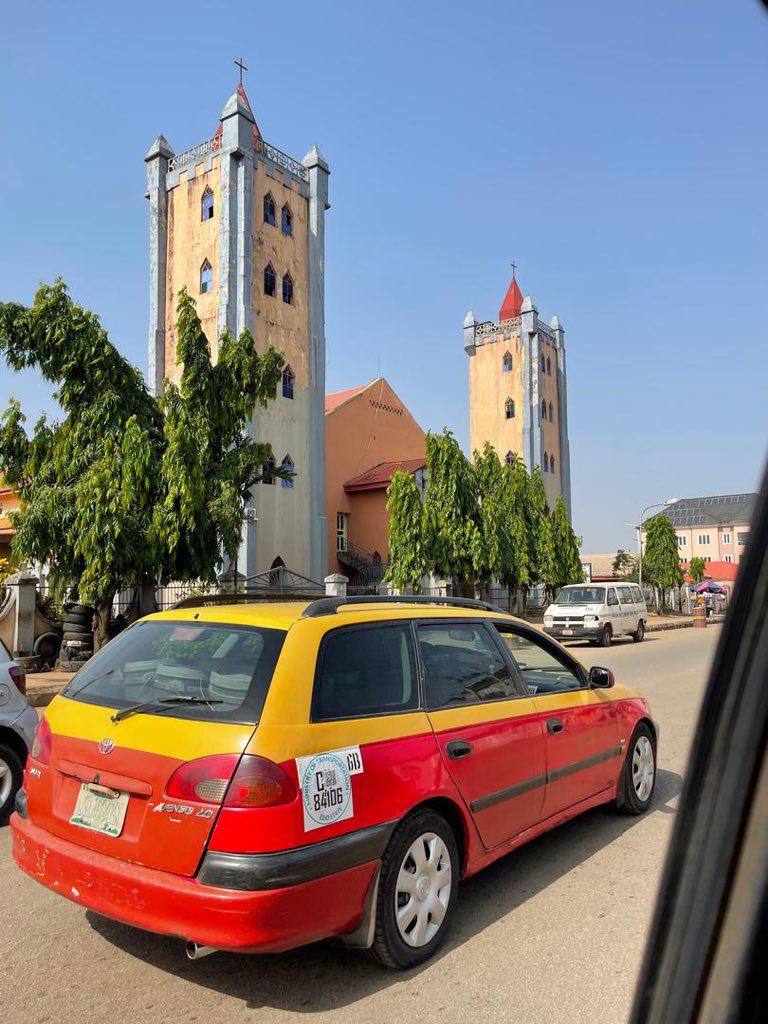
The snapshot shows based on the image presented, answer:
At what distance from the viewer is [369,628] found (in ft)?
12.8

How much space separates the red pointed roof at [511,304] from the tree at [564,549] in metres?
18.6

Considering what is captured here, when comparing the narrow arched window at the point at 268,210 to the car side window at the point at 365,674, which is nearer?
the car side window at the point at 365,674

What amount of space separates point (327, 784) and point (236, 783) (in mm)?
375

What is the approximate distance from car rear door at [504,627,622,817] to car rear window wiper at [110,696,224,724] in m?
2.03

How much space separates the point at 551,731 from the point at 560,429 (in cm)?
4484

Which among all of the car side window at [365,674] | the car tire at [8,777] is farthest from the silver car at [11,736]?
the car side window at [365,674]

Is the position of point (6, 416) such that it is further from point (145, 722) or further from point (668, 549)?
point (668, 549)

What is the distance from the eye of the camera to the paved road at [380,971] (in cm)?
317

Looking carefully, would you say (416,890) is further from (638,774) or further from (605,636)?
(605,636)

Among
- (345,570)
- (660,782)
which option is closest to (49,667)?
(660,782)

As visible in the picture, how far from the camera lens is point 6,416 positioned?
1502 centimetres

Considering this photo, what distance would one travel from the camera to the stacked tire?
15.4m

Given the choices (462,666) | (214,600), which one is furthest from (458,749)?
(214,600)

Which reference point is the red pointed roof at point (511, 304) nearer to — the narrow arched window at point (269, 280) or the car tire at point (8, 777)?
the narrow arched window at point (269, 280)
